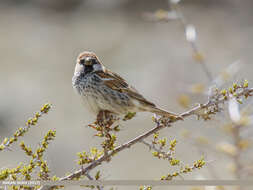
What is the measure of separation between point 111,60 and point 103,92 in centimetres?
1224

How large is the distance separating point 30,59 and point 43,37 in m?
1.91

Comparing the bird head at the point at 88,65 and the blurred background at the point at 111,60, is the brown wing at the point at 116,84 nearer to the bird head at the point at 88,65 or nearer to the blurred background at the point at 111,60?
the bird head at the point at 88,65

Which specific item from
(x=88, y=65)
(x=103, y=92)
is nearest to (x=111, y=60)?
(x=88, y=65)

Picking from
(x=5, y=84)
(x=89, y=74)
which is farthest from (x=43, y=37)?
(x=89, y=74)

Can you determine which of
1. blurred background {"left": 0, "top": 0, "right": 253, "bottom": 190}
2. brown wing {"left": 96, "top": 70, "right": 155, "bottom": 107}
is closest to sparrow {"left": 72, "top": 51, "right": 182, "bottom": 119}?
brown wing {"left": 96, "top": 70, "right": 155, "bottom": 107}

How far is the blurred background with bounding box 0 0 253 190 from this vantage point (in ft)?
39.3

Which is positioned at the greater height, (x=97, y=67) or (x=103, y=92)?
(x=97, y=67)

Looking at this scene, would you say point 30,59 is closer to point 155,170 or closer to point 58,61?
point 58,61

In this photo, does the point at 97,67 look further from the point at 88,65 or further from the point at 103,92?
the point at 103,92

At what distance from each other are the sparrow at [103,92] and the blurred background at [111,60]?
195 inches

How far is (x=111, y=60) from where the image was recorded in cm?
1773

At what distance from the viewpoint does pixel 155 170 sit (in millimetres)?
11008

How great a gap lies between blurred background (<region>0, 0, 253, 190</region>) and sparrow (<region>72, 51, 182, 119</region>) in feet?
16.3

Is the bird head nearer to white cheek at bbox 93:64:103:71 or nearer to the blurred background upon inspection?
white cheek at bbox 93:64:103:71
